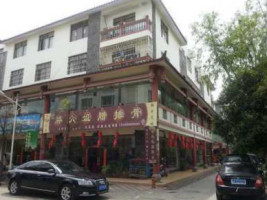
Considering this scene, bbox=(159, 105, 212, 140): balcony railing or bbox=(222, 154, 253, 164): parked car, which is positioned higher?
bbox=(159, 105, 212, 140): balcony railing

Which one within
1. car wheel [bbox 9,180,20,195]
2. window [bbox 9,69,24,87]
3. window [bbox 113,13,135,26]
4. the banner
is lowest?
car wheel [bbox 9,180,20,195]

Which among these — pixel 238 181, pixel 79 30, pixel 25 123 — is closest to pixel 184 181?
pixel 238 181

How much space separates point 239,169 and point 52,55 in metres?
17.7

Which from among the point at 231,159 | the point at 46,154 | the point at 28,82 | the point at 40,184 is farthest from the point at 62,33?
the point at 231,159

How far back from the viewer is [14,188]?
1209 centimetres

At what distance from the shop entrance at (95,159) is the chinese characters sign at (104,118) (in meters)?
2.73

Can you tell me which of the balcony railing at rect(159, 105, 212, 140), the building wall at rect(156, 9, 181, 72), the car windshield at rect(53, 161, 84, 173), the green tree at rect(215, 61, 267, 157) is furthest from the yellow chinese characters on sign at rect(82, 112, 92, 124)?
the green tree at rect(215, 61, 267, 157)

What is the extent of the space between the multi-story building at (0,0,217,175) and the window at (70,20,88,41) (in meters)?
0.08

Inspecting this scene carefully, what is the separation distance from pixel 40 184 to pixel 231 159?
7939 mm

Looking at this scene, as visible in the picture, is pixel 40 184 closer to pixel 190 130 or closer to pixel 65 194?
pixel 65 194

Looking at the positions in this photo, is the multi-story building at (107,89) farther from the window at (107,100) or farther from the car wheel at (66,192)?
the car wheel at (66,192)

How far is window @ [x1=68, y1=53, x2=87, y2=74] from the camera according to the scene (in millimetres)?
21234

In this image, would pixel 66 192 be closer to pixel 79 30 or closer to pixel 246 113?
pixel 246 113

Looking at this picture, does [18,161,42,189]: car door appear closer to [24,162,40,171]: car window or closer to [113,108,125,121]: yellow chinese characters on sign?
[24,162,40,171]: car window
